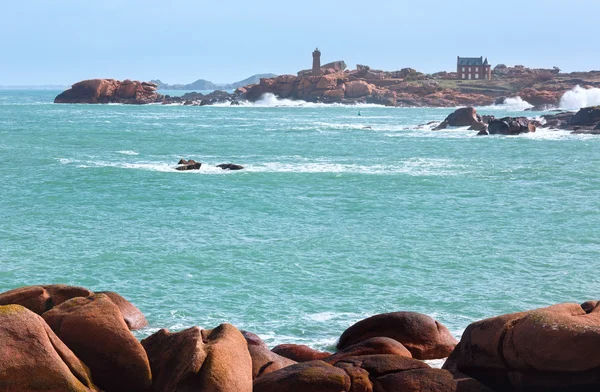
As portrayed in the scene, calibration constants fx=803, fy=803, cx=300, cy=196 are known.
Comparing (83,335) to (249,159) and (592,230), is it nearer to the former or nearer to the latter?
(592,230)

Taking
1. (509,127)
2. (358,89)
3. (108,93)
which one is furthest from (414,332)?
(358,89)

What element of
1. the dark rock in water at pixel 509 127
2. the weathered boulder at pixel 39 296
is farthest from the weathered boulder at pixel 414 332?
the dark rock in water at pixel 509 127

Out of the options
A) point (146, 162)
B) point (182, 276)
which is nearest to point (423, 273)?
point (182, 276)

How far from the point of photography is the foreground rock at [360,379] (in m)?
11.9

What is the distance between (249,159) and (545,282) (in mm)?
39041

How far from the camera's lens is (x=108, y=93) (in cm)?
18112

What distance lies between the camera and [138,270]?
25234 millimetres

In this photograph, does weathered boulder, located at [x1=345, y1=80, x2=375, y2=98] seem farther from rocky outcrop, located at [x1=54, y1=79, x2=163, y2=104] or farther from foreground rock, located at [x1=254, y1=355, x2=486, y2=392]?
foreground rock, located at [x1=254, y1=355, x2=486, y2=392]

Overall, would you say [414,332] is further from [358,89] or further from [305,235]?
[358,89]

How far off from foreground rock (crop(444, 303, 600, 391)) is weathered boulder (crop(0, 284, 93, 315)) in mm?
7315

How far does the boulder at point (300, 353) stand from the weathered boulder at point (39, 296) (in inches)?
162

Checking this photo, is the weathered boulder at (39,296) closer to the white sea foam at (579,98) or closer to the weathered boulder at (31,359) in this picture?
the weathered boulder at (31,359)

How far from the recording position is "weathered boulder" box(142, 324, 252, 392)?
445 inches

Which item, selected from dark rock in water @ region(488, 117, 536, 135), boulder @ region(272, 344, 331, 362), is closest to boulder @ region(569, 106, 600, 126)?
dark rock in water @ region(488, 117, 536, 135)
